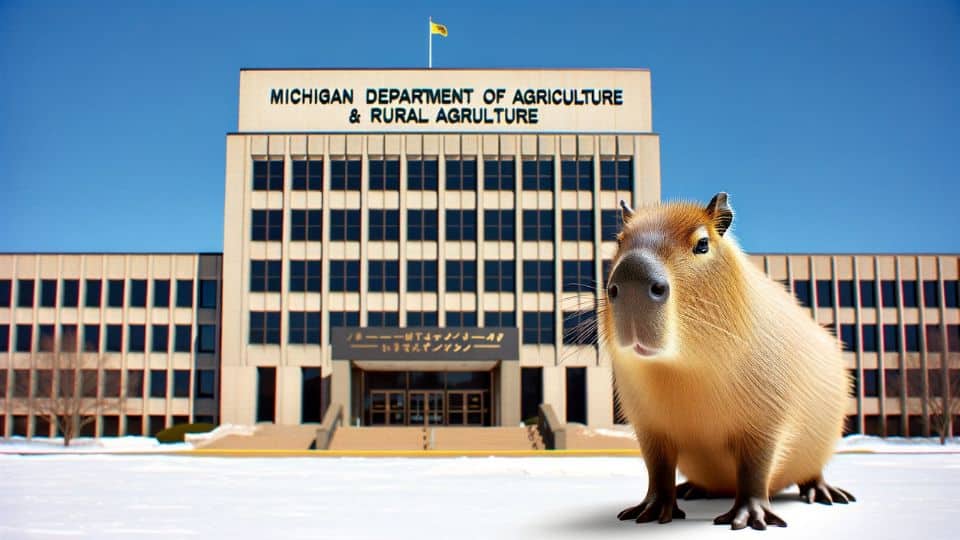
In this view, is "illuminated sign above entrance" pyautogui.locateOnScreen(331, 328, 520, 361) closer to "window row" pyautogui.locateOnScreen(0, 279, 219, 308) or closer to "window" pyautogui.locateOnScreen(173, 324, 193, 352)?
"window" pyautogui.locateOnScreen(173, 324, 193, 352)

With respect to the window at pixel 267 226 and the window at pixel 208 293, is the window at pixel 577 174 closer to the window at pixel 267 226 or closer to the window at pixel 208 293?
the window at pixel 267 226

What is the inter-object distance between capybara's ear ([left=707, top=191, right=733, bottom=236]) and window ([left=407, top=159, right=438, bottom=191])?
43.5m

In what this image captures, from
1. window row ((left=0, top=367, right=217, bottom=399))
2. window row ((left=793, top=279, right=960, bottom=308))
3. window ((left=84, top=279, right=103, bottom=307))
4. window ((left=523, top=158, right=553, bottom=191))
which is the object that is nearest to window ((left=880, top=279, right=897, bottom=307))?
window row ((left=793, top=279, right=960, bottom=308))

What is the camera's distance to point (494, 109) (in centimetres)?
5156

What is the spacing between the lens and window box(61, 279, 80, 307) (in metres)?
51.0

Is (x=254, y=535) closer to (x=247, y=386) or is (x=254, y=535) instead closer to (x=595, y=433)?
(x=595, y=433)

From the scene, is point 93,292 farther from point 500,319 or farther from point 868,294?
point 868,294

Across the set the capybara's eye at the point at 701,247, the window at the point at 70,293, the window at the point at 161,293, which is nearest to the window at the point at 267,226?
the window at the point at 161,293

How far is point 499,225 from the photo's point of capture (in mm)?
49062

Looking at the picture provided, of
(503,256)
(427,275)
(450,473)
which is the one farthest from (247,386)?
(450,473)

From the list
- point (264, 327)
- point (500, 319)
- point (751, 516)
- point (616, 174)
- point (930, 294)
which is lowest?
point (751, 516)

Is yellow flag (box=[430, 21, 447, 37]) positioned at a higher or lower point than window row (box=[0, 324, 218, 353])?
higher

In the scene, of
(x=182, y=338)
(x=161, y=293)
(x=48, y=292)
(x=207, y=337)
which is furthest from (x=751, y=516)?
(x=48, y=292)

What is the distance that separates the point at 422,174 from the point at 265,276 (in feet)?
35.2
